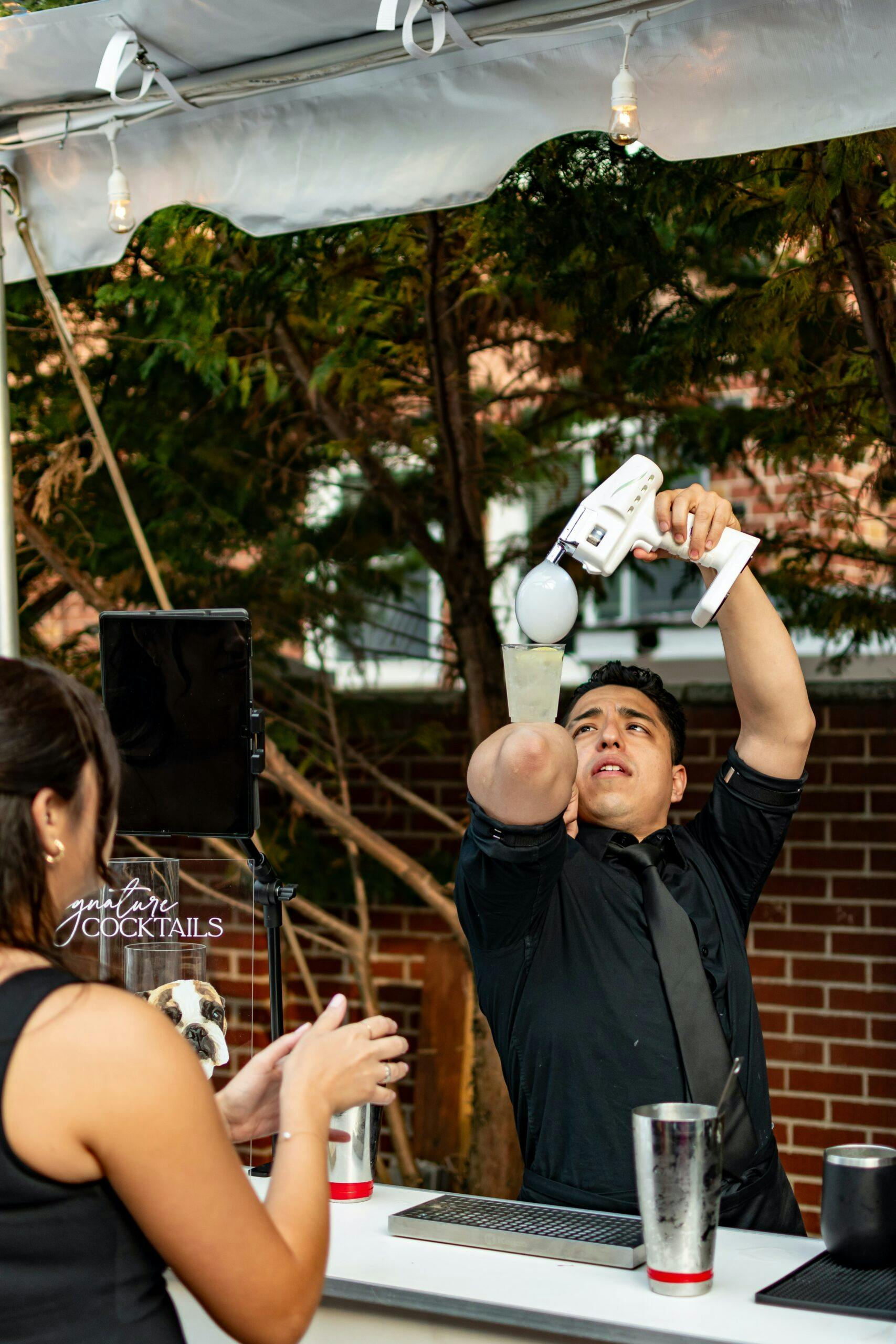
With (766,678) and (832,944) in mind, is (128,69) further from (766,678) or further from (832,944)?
(832,944)

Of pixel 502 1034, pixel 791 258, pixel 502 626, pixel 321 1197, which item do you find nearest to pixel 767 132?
pixel 791 258

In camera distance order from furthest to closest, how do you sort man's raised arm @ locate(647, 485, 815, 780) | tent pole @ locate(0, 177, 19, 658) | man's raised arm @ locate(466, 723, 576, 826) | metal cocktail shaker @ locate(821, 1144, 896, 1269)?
tent pole @ locate(0, 177, 19, 658)
man's raised arm @ locate(647, 485, 815, 780)
man's raised arm @ locate(466, 723, 576, 826)
metal cocktail shaker @ locate(821, 1144, 896, 1269)

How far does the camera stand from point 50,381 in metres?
3.70

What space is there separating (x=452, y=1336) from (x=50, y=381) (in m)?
3.00

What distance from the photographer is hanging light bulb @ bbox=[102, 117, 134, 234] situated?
222 cm

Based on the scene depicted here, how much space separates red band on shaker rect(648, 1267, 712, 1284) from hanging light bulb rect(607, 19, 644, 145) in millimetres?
1401

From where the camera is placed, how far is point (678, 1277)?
1.33 metres

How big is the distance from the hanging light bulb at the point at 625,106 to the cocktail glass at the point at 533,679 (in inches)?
27.7

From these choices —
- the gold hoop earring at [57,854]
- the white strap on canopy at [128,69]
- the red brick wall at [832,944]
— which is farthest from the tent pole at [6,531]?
the red brick wall at [832,944]

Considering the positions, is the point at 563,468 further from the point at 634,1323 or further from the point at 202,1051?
the point at 634,1323

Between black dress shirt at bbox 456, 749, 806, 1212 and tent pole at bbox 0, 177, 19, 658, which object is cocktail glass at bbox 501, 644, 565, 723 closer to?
black dress shirt at bbox 456, 749, 806, 1212

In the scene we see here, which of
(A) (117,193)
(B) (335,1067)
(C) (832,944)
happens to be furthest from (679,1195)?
(C) (832,944)

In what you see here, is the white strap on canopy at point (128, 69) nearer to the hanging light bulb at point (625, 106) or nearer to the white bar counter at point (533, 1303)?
the hanging light bulb at point (625, 106)

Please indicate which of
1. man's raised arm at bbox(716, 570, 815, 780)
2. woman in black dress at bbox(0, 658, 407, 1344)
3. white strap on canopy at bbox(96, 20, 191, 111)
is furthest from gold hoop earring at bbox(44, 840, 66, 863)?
white strap on canopy at bbox(96, 20, 191, 111)
